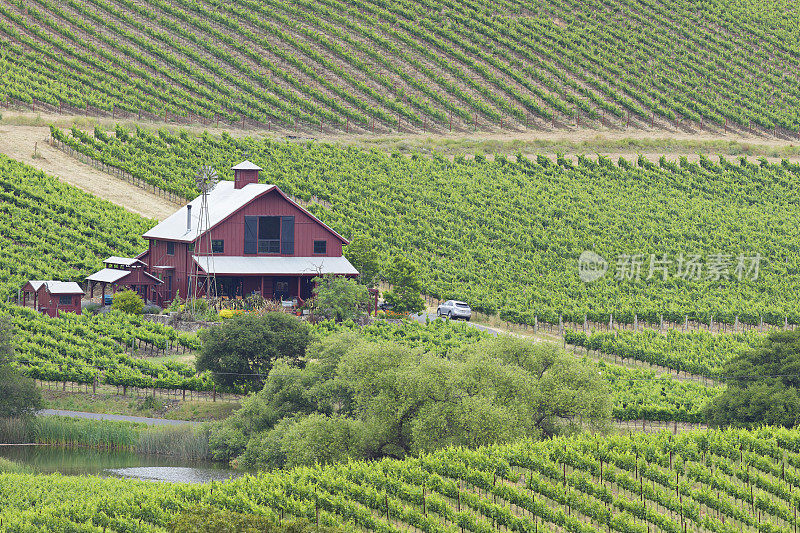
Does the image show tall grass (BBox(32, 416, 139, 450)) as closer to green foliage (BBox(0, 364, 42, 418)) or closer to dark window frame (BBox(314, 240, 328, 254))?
green foliage (BBox(0, 364, 42, 418))

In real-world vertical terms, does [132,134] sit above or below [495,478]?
above

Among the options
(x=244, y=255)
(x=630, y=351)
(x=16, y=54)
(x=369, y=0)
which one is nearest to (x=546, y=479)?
(x=630, y=351)

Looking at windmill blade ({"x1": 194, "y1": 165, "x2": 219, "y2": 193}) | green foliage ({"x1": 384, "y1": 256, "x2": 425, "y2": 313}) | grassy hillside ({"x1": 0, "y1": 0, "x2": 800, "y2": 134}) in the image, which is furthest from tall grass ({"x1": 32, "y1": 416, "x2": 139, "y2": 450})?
grassy hillside ({"x1": 0, "y1": 0, "x2": 800, "y2": 134})

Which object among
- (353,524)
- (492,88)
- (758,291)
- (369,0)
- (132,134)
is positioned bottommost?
(353,524)

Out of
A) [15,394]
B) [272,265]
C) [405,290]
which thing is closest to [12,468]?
[15,394]

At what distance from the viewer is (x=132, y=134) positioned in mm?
101562

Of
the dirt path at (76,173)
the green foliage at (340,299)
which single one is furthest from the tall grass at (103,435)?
the dirt path at (76,173)

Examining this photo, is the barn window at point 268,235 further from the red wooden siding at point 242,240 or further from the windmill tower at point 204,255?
the windmill tower at point 204,255

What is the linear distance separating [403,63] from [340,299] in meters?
65.9

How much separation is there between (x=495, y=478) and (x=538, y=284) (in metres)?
44.2

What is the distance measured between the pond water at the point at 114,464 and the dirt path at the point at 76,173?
39113 millimetres

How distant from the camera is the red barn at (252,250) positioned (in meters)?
67.2

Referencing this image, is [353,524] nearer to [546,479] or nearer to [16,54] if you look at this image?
[546,479]

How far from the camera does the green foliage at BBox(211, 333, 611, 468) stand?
4003 centimetres
